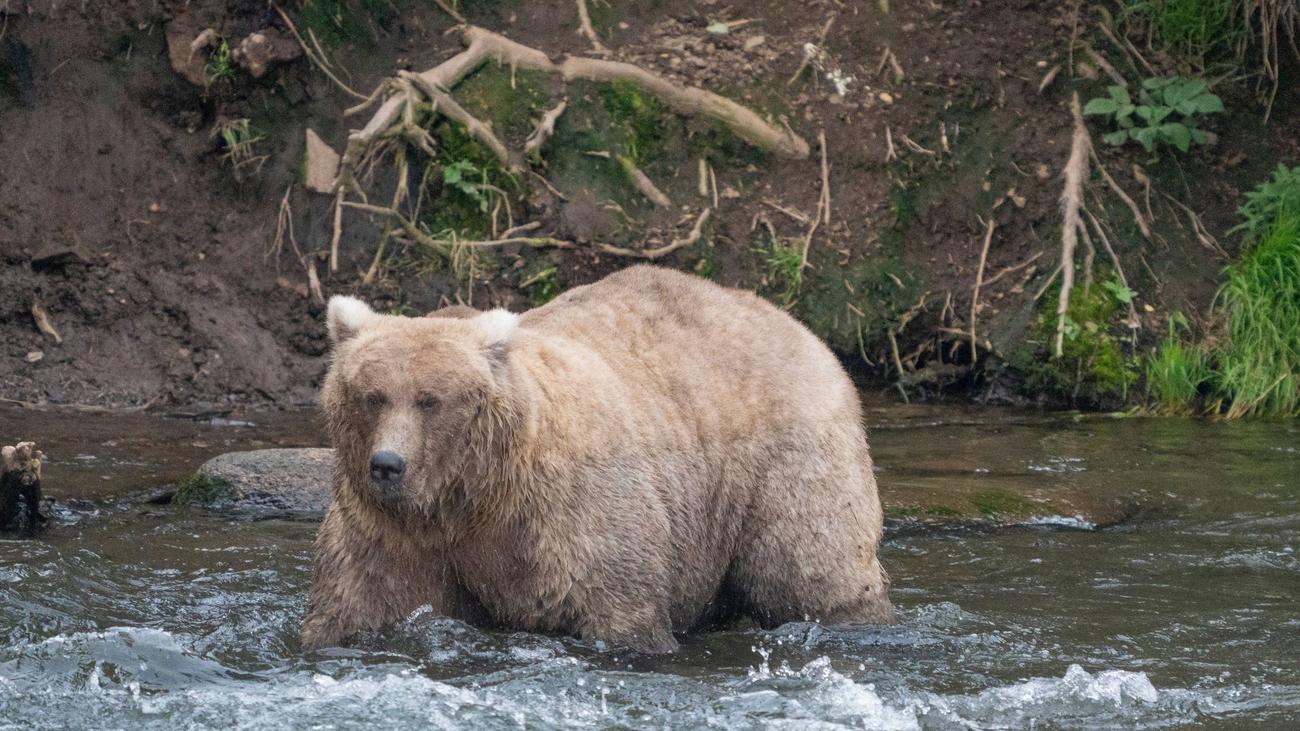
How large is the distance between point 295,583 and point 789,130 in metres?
6.18

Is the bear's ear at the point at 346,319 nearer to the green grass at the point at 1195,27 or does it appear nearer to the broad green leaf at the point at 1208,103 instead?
the broad green leaf at the point at 1208,103

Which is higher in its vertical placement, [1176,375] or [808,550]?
[1176,375]

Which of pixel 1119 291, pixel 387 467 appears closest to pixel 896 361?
pixel 1119 291

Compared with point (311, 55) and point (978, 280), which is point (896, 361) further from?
point (311, 55)

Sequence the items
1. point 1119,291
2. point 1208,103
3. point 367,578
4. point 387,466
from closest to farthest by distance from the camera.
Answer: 1. point 387,466
2. point 367,578
3. point 1119,291
4. point 1208,103

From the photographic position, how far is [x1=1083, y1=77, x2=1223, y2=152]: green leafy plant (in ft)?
39.9

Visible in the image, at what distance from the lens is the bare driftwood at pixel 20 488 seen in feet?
25.8

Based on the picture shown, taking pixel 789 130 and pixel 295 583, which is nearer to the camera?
pixel 295 583

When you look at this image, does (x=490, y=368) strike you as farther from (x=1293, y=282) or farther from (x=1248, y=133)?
(x=1248, y=133)

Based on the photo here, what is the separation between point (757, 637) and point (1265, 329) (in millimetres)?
6272

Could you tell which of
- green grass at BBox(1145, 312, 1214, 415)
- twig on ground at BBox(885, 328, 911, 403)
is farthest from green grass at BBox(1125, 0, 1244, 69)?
twig on ground at BBox(885, 328, 911, 403)

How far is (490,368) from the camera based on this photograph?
579 centimetres

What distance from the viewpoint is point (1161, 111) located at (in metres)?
12.3

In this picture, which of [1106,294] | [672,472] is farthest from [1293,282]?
[672,472]
